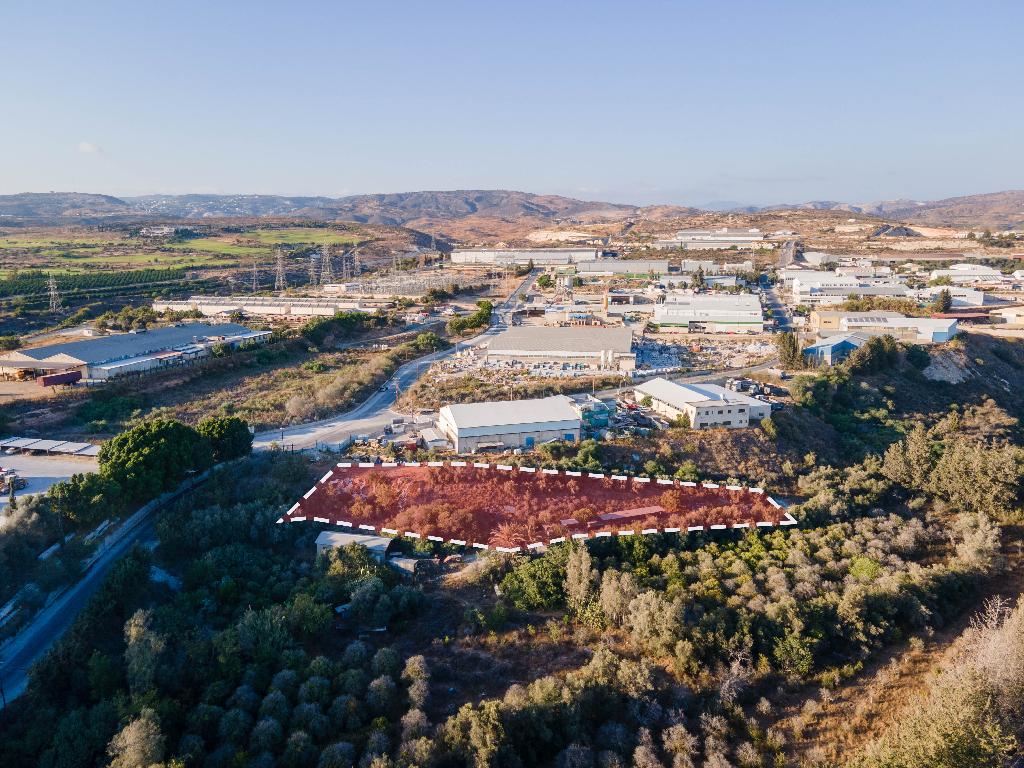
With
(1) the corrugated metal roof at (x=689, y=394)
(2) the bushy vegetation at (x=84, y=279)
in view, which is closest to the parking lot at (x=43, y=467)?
(1) the corrugated metal roof at (x=689, y=394)

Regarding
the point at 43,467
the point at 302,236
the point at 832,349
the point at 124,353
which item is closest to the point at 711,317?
the point at 832,349

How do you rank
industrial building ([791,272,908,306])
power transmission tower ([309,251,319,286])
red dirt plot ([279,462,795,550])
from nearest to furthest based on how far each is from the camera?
red dirt plot ([279,462,795,550])
industrial building ([791,272,908,306])
power transmission tower ([309,251,319,286])

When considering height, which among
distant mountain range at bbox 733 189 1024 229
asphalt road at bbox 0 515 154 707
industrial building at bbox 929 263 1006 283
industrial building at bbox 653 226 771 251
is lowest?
asphalt road at bbox 0 515 154 707

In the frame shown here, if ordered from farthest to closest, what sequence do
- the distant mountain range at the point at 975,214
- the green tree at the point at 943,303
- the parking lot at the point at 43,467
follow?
1. the distant mountain range at the point at 975,214
2. the green tree at the point at 943,303
3. the parking lot at the point at 43,467

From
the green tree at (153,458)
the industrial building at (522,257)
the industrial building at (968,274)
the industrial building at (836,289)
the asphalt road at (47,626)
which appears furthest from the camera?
the industrial building at (522,257)

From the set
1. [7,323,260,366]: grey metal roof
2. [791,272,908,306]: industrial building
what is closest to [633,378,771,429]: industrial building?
[7,323,260,366]: grey metal roof

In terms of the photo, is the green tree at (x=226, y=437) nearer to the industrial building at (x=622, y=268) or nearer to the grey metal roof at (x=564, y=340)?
the grey metal roof at (x=564, y=340)

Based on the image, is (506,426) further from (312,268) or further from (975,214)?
(975,214)

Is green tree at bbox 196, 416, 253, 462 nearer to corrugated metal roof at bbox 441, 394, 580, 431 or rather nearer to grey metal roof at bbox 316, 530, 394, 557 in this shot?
grey metal roof at bbox 316, 530, 394, 557
